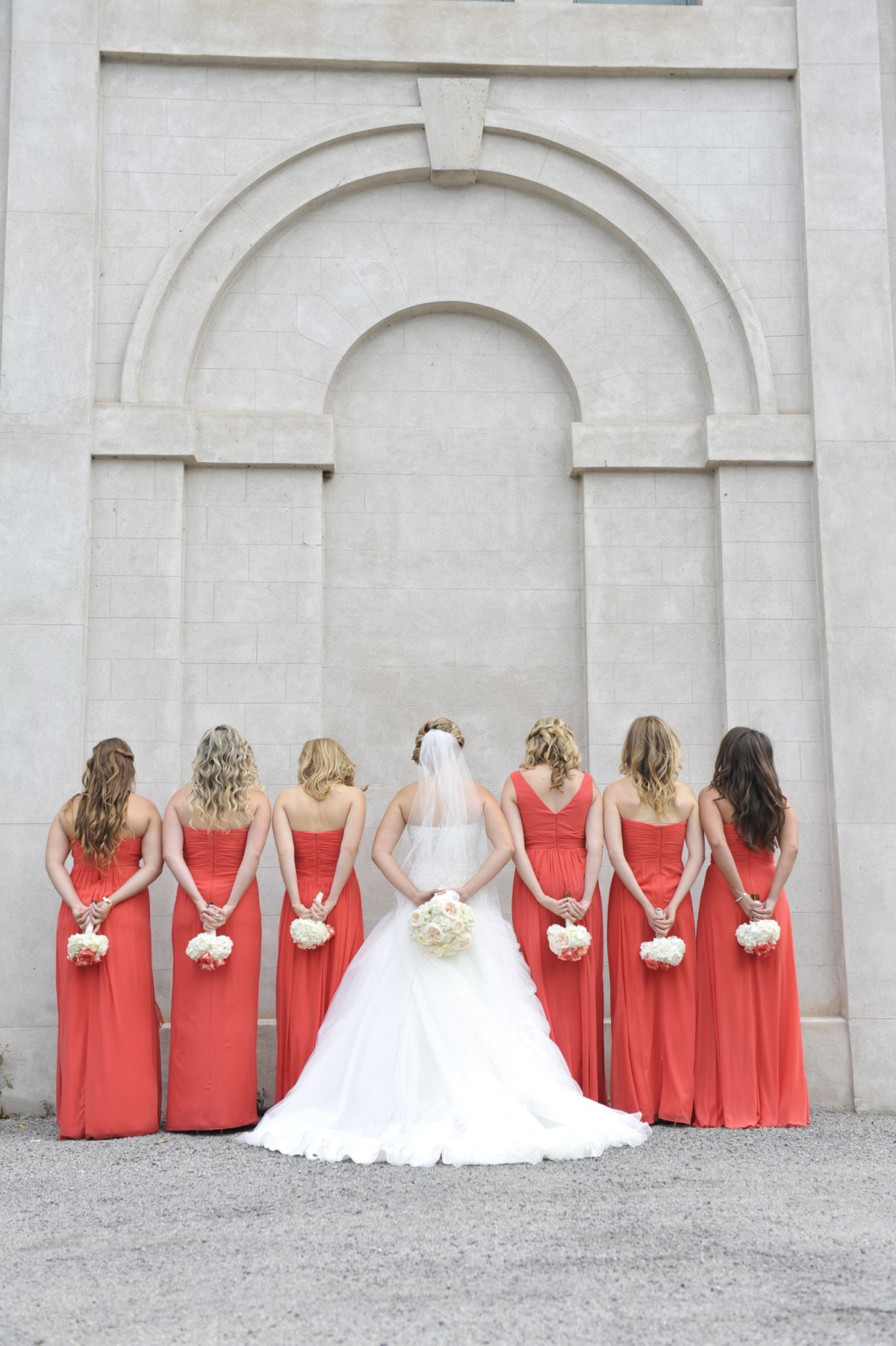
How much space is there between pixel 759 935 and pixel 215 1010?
10.4ft

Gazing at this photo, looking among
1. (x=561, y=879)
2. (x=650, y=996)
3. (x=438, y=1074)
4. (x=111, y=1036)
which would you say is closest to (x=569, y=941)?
(x=561, y=879)

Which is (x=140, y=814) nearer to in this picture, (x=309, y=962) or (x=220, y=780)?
(x=220, y=780)

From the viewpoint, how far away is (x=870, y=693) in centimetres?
862

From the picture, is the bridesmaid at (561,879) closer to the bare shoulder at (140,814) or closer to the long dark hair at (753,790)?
the long dark hair at (753,790)

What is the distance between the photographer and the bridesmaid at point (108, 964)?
281 inches

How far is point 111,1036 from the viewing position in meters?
7.15

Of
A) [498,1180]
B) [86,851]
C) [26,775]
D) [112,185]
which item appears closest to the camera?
[498,1180]

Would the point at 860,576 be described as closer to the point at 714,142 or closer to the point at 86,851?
the point at 714,142

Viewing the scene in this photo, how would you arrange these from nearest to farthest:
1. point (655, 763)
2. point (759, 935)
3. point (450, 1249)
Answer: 1. point (450, 1249)
2. point (759, 935)
3. point (655, 763)

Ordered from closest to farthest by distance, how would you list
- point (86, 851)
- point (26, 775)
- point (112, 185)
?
point (86, 851) → point (26, 775) → point (112, 185)

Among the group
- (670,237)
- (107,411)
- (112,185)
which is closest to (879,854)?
(670,237)

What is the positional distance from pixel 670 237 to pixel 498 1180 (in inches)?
262

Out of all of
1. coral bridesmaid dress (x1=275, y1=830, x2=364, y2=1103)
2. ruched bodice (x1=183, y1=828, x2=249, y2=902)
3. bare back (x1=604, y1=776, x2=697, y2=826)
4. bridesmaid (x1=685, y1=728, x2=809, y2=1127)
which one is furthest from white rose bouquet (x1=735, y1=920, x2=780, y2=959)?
ruched bodice (x1=183, y1=828, x2=249, y2=902)

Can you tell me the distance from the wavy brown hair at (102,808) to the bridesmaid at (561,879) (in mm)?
2288
